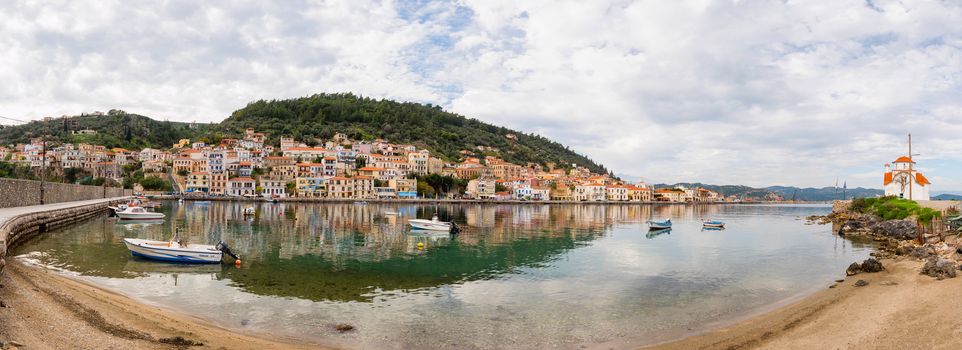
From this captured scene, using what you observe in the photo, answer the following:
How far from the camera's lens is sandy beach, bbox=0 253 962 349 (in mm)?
8375

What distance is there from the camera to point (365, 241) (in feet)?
100

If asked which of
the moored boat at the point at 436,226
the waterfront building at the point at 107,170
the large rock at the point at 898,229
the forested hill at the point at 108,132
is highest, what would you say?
the forested hill at the point at 108,132

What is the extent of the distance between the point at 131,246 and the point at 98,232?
14134 millimetres

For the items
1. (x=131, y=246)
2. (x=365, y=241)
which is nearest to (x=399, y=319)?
(x=131, y=246)

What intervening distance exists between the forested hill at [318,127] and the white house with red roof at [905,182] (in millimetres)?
109653

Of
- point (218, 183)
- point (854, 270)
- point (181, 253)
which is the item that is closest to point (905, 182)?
point (854, 270)

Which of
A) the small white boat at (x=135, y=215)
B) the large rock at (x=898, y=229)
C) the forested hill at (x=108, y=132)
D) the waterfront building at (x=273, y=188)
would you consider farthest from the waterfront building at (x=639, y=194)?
the forested hill at (x=108, y=132)

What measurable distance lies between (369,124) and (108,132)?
72.0m

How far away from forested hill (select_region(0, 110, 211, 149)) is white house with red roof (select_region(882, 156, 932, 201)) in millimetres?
155585

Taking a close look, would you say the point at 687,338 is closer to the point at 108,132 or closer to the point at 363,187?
the point at 363,187

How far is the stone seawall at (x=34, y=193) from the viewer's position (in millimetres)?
30547

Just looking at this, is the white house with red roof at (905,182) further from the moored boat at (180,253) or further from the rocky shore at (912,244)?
the moored boat at (180,253)

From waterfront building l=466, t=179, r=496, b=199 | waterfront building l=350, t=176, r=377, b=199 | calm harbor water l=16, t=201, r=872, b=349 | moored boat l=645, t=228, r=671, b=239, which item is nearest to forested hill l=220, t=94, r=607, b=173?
waterfront building l=466, t=179, r=496, b=199

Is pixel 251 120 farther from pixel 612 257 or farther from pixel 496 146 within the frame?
pixel 612 257
